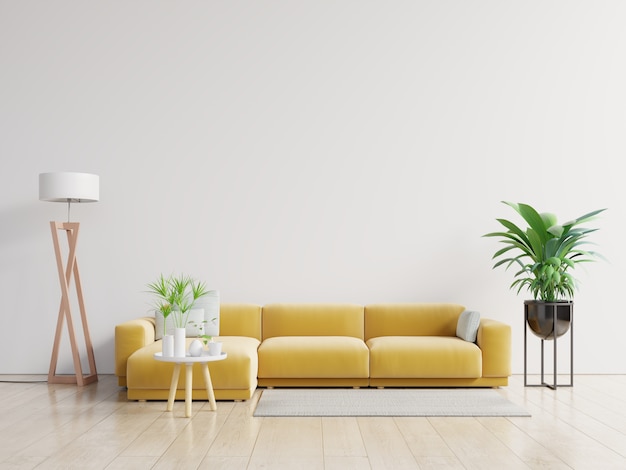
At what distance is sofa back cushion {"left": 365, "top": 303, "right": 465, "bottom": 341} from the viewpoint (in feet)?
19.6

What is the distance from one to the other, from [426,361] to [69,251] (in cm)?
323

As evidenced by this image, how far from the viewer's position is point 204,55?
6438mm

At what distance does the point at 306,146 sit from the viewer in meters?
6.40

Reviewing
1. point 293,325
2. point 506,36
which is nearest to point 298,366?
point 293,325

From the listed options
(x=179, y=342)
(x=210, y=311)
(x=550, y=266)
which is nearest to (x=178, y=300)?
(x=179, y=342)

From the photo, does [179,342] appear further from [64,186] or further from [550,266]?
[550,266]

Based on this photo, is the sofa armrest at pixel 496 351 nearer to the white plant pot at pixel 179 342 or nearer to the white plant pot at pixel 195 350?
the white plant pot at pixel 195 350

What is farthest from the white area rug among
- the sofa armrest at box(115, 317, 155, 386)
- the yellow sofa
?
the sofa armrest at box(115, 317, 155, 386)

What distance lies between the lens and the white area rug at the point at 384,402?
14.7 ft

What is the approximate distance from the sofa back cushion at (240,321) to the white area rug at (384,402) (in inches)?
28.9

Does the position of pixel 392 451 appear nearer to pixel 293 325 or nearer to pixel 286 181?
pixel 293 325

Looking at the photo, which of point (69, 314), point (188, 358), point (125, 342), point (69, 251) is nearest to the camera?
point (188, 358)

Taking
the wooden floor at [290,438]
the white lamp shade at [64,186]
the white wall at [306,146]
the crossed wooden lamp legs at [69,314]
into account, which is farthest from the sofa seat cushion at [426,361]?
the white lamp shade at [64,186]

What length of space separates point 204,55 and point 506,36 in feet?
9.30
